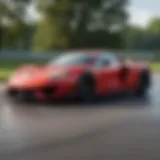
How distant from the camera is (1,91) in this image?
1396 centimetres

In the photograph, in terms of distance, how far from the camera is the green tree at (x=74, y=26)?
5256 cm

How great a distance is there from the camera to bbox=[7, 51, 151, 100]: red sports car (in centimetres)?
1136

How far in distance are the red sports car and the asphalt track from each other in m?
0.41

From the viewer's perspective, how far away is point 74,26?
176 feet

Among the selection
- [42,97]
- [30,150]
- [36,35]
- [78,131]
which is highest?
[36,35]

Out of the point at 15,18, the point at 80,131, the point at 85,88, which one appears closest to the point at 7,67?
the point at 85,88

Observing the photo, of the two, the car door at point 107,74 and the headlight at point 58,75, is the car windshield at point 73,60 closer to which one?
the car door at point 107,74

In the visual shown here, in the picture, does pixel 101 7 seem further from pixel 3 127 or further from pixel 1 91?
pixel 3 127

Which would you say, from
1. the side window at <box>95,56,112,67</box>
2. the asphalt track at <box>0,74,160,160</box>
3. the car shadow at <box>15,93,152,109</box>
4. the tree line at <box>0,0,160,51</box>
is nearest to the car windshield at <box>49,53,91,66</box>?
A: the side window at <box>95,56,112,67</box>

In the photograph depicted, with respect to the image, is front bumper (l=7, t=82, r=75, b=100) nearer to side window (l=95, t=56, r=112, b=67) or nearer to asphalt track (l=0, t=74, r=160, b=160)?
asphalt track (l=0, t=74, r=160, b=160)

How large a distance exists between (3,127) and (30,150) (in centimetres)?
180

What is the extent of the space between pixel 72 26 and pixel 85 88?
42.5m

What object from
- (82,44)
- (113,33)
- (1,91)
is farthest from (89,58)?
(113,33)

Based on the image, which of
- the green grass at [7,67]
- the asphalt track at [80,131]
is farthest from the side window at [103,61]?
the green grass at [7,67]
